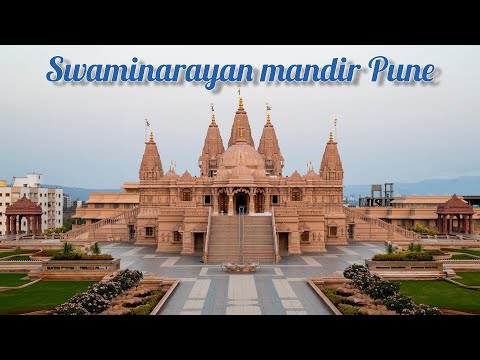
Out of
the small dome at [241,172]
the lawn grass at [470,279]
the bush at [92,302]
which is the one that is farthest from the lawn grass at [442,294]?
the small dome at [241,172]

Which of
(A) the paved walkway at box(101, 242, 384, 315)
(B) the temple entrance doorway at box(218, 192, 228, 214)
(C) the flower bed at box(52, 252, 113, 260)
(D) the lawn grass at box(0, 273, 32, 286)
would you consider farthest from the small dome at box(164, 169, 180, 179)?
(D) the lawn grass at box(0, 273, 32, 286)

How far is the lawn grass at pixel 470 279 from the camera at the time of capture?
25375mm

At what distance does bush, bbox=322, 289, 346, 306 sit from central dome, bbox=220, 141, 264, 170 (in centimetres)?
2500

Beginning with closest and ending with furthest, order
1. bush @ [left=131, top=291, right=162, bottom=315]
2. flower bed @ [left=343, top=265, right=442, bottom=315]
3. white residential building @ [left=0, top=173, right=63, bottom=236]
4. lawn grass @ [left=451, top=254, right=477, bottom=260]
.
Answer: flower bed @ [left=343, top=265, right=442, bottom=315]
bush @ [left=131, top=291, right=162, bottom=315]
lawn grass @ [left=451, top=254, right=477, bottom=260]
white residential building @ [left=0, top=173, right=63, bottom=236]

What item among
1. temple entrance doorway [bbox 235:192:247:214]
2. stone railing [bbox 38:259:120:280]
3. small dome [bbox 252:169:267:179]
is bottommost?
stone railing [bbox 38:259:120:280]

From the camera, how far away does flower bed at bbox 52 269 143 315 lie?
17062 mm

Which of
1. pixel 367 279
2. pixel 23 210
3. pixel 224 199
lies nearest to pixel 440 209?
pixel 224 199

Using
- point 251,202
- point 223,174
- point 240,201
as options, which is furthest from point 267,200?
point 240,201

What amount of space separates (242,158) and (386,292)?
28.4 m

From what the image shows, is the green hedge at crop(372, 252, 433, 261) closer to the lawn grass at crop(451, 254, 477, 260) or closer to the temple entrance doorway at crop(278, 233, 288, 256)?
the lawn grass at crop(451, 254, 477, 260)

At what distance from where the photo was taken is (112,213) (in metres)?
57.3
